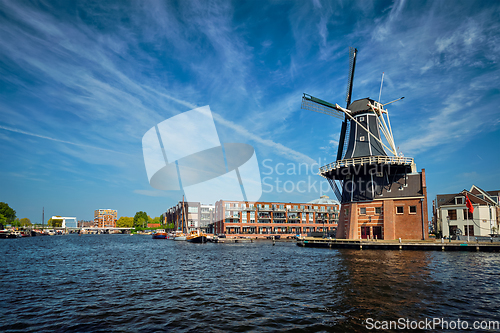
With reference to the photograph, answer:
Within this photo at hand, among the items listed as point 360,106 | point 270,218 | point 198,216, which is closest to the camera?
point 360,106

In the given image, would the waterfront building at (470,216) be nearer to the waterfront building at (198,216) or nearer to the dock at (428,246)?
the dock at (428,246)

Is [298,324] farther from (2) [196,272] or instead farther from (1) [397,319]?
(2) [196,272]

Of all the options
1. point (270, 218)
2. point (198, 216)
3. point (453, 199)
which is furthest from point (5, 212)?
point (453, 199)

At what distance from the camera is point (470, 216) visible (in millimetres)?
66312

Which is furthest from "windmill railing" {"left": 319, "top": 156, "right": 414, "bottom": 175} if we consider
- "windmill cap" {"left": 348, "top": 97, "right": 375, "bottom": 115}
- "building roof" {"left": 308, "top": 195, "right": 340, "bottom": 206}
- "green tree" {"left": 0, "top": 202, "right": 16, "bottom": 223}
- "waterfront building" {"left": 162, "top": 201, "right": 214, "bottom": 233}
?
"green tree" {"left": 0, "top": 202, "right": 16, "bottom": 223}

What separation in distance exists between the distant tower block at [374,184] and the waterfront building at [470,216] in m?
21.4

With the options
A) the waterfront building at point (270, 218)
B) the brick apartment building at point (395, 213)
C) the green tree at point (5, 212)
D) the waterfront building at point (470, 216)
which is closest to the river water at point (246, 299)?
the brick apartment building at point (395, 213)

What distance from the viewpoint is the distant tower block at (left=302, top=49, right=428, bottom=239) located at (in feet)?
167

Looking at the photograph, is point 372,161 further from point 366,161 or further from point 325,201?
point 325,201

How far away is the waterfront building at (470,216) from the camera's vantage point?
2554 inches

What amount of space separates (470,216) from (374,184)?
3181 centimetres

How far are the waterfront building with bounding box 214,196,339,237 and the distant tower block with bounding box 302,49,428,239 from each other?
56.3 meters

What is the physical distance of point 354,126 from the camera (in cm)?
5819

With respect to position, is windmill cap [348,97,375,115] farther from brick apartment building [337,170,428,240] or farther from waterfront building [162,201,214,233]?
waterfront building [162,201,214,233]
